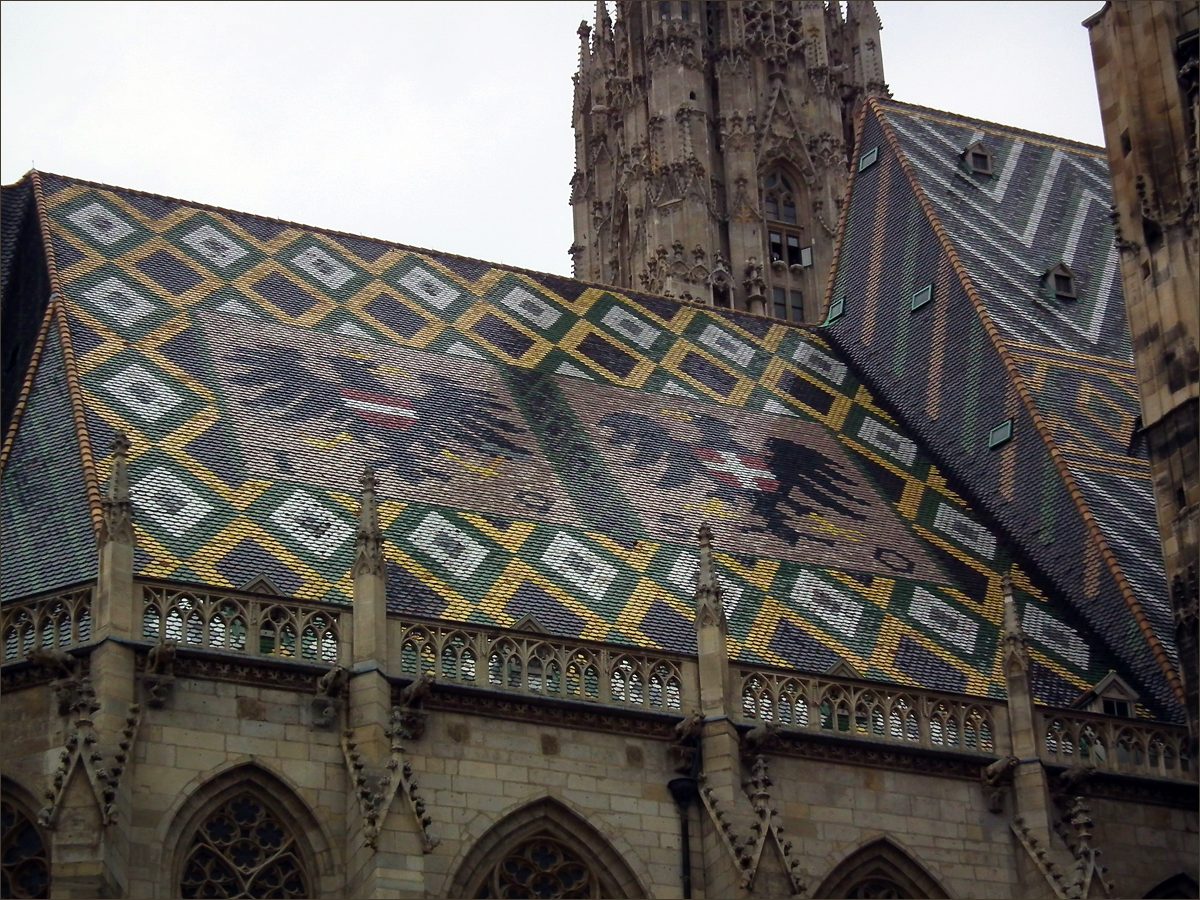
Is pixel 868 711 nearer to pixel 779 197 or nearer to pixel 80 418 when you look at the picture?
pixel 80 418

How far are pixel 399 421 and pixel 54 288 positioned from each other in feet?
11.5

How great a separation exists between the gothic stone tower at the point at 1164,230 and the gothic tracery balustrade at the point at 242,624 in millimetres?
8090

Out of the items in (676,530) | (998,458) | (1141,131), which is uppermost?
(1141,131)

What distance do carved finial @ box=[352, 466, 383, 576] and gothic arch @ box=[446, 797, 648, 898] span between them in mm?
2305

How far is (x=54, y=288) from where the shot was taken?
25828 millimetres

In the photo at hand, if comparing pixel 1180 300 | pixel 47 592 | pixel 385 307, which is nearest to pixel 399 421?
pixel 385 307

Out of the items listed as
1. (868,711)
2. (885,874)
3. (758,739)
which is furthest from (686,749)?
(885,874)

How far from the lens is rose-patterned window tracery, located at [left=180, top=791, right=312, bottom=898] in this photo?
20.5 metres

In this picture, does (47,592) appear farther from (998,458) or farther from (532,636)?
(998,458)

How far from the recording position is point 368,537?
2205 cm

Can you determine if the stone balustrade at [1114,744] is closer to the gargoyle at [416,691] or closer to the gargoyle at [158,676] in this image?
the gargoyle at [416,691]

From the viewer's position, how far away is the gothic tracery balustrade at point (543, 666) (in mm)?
22031

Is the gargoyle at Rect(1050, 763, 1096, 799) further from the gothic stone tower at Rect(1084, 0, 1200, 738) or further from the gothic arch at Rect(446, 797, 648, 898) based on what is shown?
the gothic arch at Rect(446, 797, 648, 898)

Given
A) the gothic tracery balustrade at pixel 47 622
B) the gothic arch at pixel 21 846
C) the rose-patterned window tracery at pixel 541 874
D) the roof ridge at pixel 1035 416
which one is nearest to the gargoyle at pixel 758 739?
the rose-patterned window tracery at pixel 541 874
